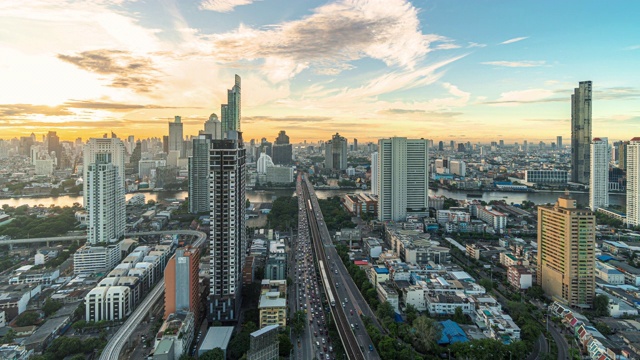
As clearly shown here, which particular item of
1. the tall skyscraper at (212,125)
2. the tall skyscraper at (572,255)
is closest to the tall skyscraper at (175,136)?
the tall skyscraper at (212,125)

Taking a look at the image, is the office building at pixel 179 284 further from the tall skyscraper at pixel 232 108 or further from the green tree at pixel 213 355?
the tall skyscraper at pixel 232 108

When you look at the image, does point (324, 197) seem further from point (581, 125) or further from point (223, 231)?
point (581, 125)

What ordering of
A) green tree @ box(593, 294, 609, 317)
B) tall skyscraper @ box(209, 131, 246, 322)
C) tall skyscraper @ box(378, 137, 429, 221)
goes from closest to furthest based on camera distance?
tall skyscraper @ box(209, 131, 246, 322) → green tree @ box(593, 294, 609, 317) → tall skyscraper @ box(378, 137, 429, 221)

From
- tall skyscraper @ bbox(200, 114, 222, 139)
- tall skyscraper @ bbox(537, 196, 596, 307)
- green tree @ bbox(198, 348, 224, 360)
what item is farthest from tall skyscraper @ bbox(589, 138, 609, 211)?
tall skyscraper @ bbox(200, 114, 222, 139)

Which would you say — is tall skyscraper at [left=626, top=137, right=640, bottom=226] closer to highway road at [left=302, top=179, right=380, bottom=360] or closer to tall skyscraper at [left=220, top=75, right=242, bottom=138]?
highway road at [left=302, top=179, right=380, bottom=360]

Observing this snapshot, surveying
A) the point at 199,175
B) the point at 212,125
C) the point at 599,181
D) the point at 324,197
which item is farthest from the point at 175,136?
the point at 599,181

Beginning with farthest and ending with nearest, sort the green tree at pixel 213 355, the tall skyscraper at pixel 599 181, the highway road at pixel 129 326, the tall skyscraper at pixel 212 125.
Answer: the tall skyscraper at pixel 212 125, the tall skyscraper at pixel 599 181, the highway road at pixel 129 326, the green tree at pixel 213 355

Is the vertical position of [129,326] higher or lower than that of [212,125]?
lower
